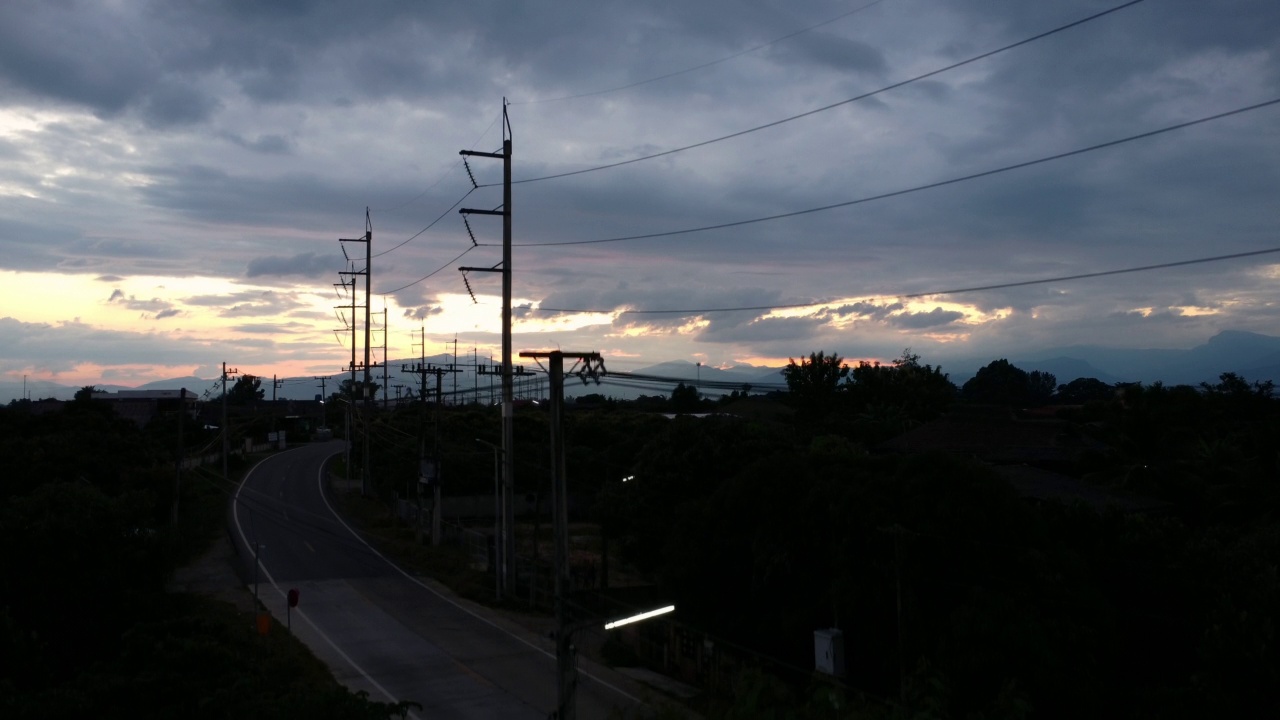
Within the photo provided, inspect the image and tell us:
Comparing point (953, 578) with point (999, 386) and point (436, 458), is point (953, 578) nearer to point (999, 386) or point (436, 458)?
point (436, 458)

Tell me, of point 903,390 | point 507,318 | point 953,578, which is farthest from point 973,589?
point 903,390

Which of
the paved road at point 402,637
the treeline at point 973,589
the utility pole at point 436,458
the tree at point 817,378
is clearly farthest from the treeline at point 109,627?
the tree at point 817,378

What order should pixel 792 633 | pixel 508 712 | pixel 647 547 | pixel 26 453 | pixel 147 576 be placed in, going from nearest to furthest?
pixel 792 633, pixel 508 712, pixel 147 576, pixel 647 547, pixel 26 453

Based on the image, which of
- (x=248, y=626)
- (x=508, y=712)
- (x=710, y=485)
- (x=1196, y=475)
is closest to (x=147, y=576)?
(x=248, y=626)

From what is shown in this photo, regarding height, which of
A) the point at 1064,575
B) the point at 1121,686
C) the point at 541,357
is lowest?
the point at 1121,686

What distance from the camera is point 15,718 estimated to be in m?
15.8

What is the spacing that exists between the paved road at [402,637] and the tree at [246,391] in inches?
5194

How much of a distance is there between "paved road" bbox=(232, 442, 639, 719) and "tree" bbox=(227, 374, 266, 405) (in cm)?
13192

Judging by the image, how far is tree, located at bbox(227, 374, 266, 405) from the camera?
577 ft

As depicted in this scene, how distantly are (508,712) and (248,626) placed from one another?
9891 mm

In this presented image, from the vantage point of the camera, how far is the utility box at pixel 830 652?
18953mm

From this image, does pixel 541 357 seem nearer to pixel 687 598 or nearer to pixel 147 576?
pixel 687 598

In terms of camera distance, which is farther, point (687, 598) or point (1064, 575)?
point (687, 598)

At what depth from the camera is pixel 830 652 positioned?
1900 cm
